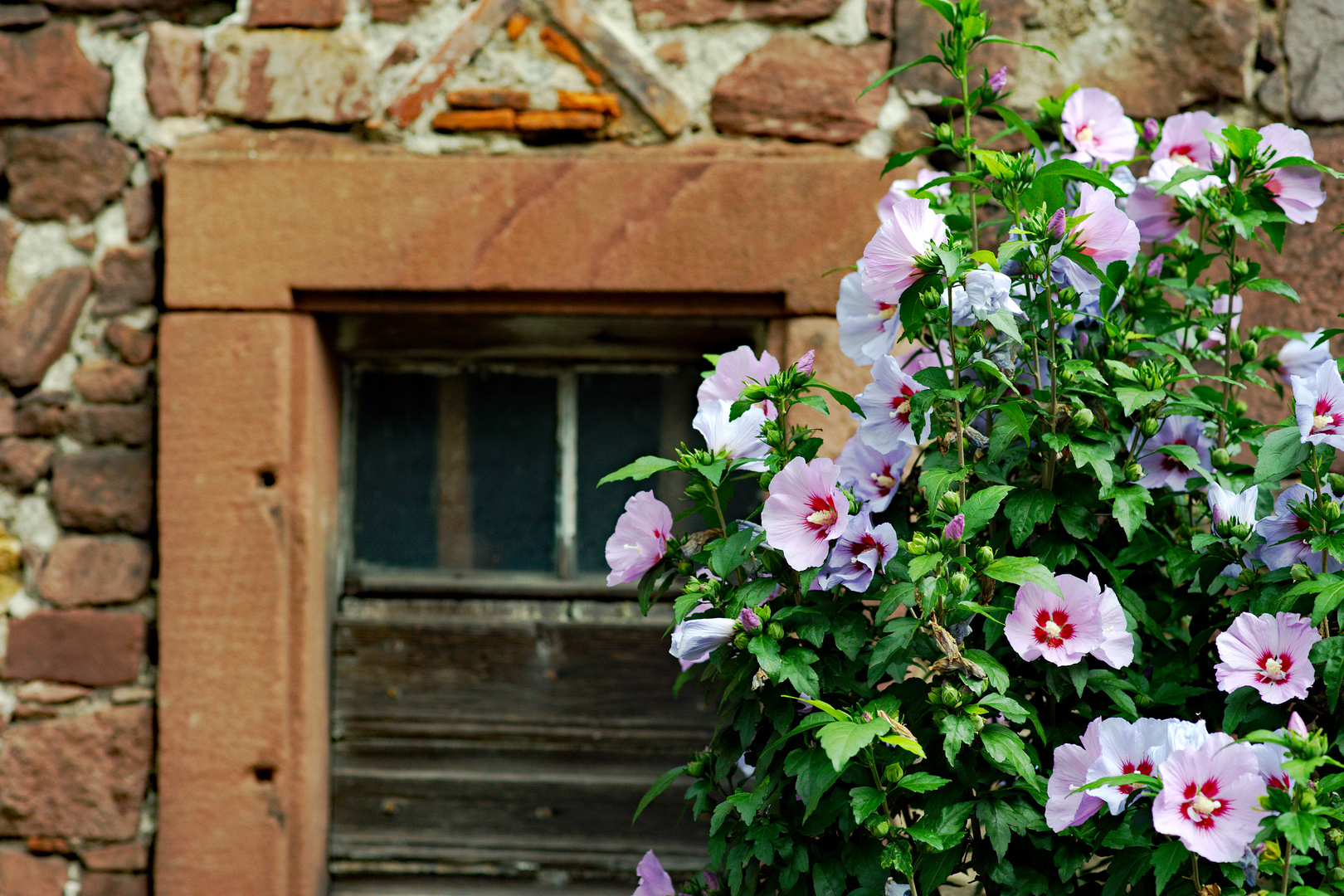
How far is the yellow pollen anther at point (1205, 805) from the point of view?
40.9 inches

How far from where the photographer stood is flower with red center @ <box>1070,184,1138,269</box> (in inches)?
48.2

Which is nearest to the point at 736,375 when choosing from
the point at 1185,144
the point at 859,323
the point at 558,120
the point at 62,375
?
the point at 859,323

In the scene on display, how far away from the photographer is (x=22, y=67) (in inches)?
81.7

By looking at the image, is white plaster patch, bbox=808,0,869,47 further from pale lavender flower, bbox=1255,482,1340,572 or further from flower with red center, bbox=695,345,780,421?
pale lavender flower, bbox=1255,482,1340,572

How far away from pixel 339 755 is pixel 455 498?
24.4 inches

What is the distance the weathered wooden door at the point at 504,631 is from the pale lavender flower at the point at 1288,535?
1.09 meters

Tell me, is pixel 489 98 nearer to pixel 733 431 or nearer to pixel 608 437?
pixel 608 437

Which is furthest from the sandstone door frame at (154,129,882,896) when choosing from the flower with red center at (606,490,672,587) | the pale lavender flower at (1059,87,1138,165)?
the flower with red center at (606,490,672,587)

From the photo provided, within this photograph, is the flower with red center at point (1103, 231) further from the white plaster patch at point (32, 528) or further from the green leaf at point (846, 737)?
the white plaster patch at point (32, 528)

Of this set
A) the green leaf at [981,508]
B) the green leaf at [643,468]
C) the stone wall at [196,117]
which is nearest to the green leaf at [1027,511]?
the green leaf at [981,508]

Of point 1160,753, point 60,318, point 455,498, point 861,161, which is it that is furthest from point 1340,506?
point 60,318

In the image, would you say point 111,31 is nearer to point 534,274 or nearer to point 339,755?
point 534,274

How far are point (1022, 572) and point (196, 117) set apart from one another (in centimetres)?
189

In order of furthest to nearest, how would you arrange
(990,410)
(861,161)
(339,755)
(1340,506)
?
(339,755) → (861,161) → (990,410) → (1340,506)
